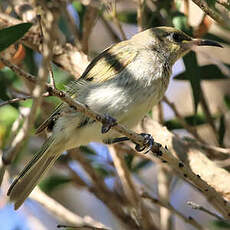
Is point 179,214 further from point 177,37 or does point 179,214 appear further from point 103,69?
point 177,37

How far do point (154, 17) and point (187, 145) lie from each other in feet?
4.07

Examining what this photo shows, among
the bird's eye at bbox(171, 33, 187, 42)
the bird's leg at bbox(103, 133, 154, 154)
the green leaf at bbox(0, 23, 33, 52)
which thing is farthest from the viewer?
the bird's eye at bbox(171, 33, 187, 42)

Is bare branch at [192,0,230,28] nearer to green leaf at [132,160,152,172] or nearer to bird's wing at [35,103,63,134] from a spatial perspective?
bird's wing at [35,103,63,134]

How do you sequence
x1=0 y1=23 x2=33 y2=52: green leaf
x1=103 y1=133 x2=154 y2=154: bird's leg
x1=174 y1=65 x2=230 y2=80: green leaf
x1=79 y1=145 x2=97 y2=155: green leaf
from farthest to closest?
x1=79 y1=145 x2=97 y2=155: green leaf < x1=174 y1=65 x2=230 y2=80: green leaf < x1=103 y1=133 x2=154 y2=154: bird's leg < x1=0 y1=23 x2=33 y2=52: green leaf

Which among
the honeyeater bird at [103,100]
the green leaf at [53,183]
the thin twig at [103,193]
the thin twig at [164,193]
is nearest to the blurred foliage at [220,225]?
the thin twig at [164,193]

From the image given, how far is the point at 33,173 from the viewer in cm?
323

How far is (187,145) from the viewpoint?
131 inches

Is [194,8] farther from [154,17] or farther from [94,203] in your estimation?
[94,203]

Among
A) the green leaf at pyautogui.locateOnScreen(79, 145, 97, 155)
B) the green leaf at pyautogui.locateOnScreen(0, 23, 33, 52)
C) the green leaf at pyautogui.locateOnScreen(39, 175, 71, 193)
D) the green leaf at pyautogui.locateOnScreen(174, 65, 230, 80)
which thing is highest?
the green leaf at pyautogui.locateOnScreen(0, 23, 33, 52)

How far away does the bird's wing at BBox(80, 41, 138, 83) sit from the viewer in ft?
10.9

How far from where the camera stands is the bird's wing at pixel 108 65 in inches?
131


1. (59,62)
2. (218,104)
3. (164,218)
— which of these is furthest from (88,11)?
(218,104)

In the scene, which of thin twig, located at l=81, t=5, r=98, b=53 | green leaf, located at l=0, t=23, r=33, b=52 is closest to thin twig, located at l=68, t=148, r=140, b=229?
thin twig, located at l=81, t=5, r=98, b=53

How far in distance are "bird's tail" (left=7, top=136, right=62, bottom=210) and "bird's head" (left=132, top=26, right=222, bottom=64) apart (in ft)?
3.11
